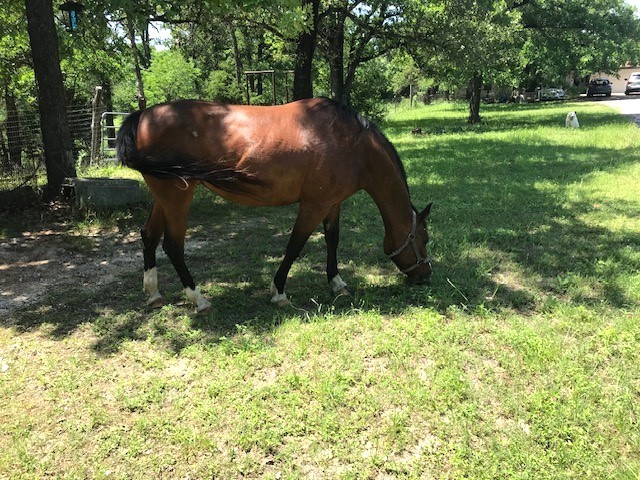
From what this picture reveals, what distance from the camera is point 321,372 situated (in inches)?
128

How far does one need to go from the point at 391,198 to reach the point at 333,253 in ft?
2.70

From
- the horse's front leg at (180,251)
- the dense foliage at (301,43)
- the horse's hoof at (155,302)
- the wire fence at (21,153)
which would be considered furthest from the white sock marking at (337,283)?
the wire fence at (21,153)

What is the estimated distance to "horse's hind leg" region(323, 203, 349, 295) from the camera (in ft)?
15.5

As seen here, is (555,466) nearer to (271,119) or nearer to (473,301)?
(473,301)

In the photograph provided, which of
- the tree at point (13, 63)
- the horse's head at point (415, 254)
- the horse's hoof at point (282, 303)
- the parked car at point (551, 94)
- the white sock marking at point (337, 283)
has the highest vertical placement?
the parked car at point (551, 94)

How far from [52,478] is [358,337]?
7.25 feet

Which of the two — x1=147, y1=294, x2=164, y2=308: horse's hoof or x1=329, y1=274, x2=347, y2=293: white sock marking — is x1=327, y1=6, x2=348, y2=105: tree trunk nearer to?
x1=329, y1=274, x2=347, y2=293: white sock marking

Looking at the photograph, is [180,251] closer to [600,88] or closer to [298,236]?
[298,236]

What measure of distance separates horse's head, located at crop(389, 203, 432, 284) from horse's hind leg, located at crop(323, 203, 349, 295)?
58 cm

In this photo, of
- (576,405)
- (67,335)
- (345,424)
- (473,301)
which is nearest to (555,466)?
(576,405)

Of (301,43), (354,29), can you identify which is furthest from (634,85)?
(301,43)

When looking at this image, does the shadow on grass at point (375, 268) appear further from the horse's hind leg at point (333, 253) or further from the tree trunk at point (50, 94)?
the tree trunk at point (50, 94)

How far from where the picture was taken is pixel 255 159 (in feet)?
13.2

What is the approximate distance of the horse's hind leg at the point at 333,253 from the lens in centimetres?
473
